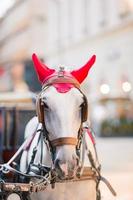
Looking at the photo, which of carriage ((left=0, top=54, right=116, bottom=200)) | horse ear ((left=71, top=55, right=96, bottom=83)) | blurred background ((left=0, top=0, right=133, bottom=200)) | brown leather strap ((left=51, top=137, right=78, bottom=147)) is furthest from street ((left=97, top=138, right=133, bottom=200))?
brown leather strap ((left=51, top=137, right=78, bottom=147))

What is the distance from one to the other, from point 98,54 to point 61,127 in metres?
31.0

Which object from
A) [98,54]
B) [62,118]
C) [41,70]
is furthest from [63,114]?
[98,54]

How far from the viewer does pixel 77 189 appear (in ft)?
18.0

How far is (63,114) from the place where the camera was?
5.00 metres

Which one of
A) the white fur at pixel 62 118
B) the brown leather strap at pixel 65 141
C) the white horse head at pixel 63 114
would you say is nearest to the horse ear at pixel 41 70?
the white horse head at pixel 63 114

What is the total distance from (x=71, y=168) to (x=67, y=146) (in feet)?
0.55

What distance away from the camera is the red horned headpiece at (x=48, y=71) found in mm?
5278

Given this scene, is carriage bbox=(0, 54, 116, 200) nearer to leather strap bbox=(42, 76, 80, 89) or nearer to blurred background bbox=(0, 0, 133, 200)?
leather strap bbox=(42, 76, 80, 89)

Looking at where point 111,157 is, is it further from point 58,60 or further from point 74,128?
point 58,60

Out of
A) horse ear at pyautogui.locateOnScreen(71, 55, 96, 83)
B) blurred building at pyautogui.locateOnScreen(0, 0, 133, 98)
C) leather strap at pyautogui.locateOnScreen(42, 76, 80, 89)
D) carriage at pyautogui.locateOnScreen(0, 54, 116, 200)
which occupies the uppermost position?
blurred building at pyautogui.locateOnScreen(0, 0, 133, 98)

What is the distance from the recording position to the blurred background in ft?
78.3

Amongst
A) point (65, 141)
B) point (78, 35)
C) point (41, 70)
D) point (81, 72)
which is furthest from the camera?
point (78, 35)

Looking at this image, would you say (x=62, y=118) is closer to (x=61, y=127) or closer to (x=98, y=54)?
(x=61, y=127)

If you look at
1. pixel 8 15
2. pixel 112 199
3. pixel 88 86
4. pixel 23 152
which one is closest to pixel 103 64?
pixel 88 86
